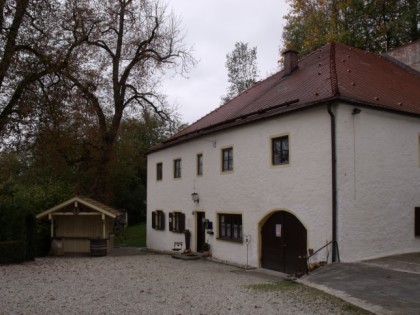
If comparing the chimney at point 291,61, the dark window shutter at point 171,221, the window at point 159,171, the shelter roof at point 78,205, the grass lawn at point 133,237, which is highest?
the chimney at point 291,61

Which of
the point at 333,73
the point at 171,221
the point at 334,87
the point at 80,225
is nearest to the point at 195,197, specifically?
the point at 171,221

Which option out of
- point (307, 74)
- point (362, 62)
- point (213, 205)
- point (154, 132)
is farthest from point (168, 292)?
point (154, 132)

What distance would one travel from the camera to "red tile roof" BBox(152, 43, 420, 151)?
583 inches

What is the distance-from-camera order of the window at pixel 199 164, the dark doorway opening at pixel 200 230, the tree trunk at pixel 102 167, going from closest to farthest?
the dark doorway opening at pixel 200 230
the window at pixel 199 164
the tree trunk at pixel 102 167

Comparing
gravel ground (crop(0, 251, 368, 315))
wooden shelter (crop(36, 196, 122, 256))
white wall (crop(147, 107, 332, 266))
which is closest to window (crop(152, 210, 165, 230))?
white wall (crop(147, 107, 332, 266))

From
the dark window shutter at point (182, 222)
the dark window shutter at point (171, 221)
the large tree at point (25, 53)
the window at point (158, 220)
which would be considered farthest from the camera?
the window at point (158, 220)

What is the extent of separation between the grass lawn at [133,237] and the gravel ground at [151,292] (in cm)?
Result: 1720

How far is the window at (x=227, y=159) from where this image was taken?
1906 centimetres

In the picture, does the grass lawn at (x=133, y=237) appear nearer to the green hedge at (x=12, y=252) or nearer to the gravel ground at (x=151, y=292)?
the green hedge at (x=12, y=252)

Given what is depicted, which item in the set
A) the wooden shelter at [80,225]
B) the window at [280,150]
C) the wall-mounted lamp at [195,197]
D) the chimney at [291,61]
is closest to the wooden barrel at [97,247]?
the wooden shelter at [80,225]

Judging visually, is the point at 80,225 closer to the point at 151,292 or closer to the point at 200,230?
the point at 200,230

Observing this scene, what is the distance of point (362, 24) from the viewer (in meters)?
27.7

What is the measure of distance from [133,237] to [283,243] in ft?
81.1

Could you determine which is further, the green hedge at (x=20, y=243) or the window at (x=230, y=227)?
the window at (x=230, y=227)
